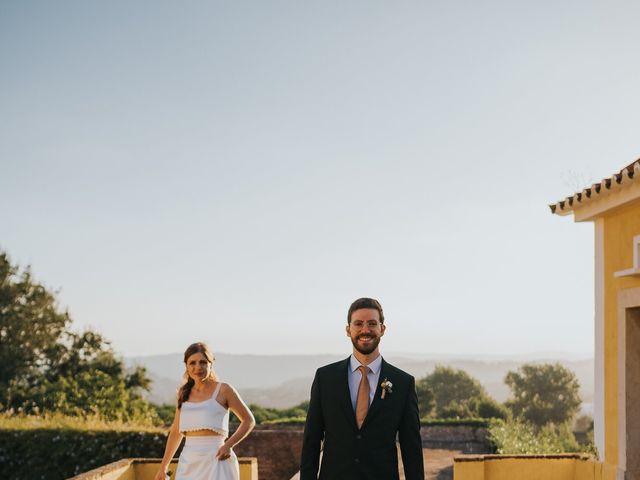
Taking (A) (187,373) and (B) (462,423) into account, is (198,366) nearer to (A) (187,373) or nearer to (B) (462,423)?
(A) (187,373)

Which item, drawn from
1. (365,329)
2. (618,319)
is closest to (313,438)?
(365,329)

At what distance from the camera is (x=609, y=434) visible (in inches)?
278

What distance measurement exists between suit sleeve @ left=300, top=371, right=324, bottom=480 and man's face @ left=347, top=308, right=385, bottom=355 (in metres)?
0.30

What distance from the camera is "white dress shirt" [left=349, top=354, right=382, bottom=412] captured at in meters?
3.66

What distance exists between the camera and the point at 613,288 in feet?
23.1

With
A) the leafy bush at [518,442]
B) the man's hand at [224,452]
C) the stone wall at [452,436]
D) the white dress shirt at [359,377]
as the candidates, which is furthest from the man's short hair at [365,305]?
the stone wall at [452,436]

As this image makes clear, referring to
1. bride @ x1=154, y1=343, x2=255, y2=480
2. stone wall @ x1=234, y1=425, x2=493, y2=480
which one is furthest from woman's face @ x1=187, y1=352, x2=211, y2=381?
stone wall @ x1=234, y1=425, x2=493, y2=480

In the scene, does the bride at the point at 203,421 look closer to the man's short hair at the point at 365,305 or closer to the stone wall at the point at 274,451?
the man's short hair at the point at 365,305

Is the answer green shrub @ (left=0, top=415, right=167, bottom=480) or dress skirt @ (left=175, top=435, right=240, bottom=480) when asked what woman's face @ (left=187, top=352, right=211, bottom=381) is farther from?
green shrub @ (left=0, top=415, right=167, bottom=480)

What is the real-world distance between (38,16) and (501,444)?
1296cm

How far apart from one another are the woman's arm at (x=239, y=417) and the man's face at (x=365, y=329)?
2.16 m

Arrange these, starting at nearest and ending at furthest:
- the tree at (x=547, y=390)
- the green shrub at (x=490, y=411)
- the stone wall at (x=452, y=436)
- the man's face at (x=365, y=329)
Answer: the man's face at (x=365, y=329) < the stone wall at (x=452, y=436) < the green shrub at (x=490, y=411) < the tree at (x=547, y=390)

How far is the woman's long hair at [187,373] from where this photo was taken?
18.3 feet

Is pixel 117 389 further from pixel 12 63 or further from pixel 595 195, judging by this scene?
pixel 595 195
